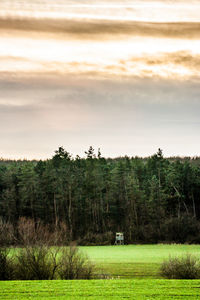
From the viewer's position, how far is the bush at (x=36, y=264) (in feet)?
88.3

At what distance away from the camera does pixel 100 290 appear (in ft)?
70.9

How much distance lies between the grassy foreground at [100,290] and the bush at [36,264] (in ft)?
8.24

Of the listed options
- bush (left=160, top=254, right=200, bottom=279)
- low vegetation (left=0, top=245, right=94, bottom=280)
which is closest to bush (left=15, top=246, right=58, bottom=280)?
low vegetation (left=0, top=245, right=94, bottom=280)

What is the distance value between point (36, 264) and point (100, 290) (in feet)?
21.4

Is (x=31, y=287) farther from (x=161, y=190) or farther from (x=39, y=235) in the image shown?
(x=161, y=190)

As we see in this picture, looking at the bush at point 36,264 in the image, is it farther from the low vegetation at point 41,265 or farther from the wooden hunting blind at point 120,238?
the wooden hunting blind at point 120,238

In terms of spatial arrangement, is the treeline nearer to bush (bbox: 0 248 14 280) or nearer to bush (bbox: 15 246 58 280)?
bush (bbox: 0 248 14 280)

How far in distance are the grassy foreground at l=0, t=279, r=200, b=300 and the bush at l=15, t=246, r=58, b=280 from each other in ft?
8.24

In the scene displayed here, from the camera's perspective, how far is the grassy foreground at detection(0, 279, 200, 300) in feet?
65.7

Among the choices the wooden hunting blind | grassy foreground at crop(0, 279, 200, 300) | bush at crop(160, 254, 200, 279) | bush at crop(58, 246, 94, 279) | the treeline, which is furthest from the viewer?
the treeline

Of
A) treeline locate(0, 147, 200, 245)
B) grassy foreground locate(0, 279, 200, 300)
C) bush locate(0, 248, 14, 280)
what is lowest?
grassy foreground locate(0, 279, 200, 300)

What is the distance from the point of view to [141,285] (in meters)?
23.3

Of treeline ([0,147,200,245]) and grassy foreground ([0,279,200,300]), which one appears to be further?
treeline ([0,147,200,245])

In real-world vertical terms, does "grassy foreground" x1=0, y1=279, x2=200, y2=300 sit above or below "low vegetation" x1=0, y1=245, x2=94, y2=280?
below
